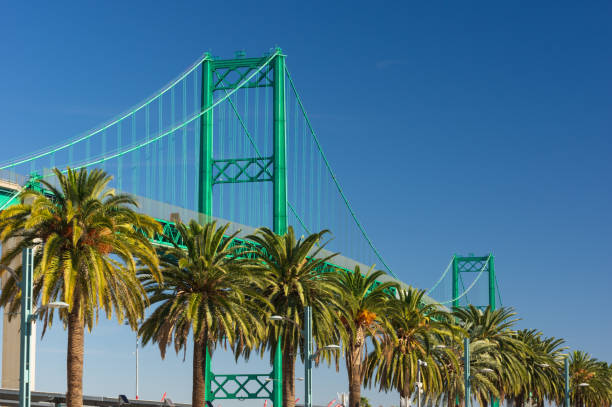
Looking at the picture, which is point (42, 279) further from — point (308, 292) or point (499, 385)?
point (499, 385)

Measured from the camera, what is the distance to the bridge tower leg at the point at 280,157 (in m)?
65.2

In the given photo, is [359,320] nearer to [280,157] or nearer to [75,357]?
[280,157]

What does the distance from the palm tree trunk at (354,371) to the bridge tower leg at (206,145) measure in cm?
1274

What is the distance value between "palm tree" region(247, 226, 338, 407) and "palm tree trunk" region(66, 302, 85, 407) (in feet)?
42.9

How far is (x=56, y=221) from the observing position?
4153 cm

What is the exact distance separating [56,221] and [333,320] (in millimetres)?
18271

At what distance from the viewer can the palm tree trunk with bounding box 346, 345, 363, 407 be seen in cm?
6003

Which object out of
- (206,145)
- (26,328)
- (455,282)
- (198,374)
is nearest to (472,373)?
(206,145)

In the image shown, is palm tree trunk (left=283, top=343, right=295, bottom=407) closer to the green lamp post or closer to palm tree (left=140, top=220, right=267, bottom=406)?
palm tree (left=140, top=220, right=267, bottom=406)

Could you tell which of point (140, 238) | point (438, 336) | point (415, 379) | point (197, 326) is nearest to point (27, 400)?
point (140, 238)

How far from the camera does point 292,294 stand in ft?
177

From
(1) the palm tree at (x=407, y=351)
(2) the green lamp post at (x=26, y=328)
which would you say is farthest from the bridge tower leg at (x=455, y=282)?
(2) the green lamp post at (x=26, y=328)

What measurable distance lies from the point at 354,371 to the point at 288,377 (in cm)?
649

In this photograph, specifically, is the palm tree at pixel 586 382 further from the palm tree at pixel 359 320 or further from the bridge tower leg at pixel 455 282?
the palm tree at pixel 359 320
